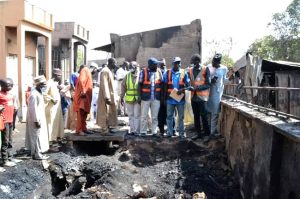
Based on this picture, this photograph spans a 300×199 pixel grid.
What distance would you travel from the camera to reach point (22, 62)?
1527cm

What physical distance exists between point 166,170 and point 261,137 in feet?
8.61

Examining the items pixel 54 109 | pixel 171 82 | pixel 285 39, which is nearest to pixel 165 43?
pixel 171 82

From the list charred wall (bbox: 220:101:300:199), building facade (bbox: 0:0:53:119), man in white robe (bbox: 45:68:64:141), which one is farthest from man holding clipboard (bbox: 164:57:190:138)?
building facade (bbox: 0:0:53:119)

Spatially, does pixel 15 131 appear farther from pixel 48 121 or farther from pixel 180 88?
pixel 180 88

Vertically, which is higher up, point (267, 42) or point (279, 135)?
point (267, 42)

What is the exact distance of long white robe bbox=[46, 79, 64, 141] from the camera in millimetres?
8680

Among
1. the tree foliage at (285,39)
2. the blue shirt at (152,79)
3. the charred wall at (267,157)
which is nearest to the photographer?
the charred wall at (267,157)

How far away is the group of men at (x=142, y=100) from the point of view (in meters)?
7.67

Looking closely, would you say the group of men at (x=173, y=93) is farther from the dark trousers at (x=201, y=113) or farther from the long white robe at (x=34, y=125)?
the long white robe at (x=34, y=125)

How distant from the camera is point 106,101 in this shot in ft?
28.5

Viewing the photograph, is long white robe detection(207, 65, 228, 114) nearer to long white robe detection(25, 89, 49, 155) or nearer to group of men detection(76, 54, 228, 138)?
group of men detection(76, 54, 228, 138)

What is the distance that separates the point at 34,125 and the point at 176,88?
3.02m

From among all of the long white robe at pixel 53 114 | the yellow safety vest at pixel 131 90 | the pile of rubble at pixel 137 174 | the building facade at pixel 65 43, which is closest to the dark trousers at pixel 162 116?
the yellow safety vest at pixel 131 90

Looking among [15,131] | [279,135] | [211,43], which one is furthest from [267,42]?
[279,135]
